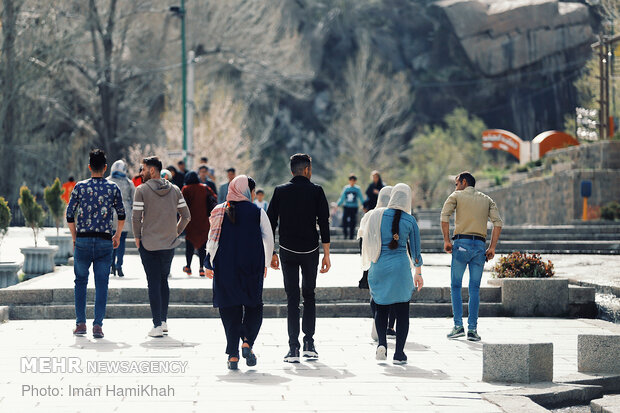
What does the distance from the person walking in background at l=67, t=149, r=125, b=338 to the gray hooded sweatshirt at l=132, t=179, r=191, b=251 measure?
0.27 meters

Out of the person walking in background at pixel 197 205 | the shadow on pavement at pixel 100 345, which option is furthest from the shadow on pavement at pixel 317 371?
the person walking in background at pixel 197 205

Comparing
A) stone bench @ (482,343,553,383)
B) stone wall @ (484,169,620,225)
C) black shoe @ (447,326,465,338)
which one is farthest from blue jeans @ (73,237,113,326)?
stone wall @ (484,169,620,225)

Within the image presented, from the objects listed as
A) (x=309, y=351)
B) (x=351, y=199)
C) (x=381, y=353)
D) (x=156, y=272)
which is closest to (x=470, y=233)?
(x=381, y=353)

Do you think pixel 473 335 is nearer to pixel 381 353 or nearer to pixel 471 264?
pixel 471 264

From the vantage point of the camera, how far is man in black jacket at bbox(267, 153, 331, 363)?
29.7ft

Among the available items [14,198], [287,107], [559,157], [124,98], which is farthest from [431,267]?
[287,107]

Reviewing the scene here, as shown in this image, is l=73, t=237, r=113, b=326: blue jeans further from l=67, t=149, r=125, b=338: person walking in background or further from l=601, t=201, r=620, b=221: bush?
l=601, t=201, r=620, b=221: bush

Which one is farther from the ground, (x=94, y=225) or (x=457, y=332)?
(x=94, y=225)

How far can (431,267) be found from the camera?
62.7 feet

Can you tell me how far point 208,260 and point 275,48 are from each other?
123ft

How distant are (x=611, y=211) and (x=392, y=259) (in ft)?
77.0

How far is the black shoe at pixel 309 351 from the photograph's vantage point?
29.6ft

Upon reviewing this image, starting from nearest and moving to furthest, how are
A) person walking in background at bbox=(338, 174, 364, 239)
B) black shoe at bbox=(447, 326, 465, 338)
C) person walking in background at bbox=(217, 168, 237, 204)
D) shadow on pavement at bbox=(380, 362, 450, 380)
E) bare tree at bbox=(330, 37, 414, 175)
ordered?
shadow on pavement at bbox=(380, 362, 450, 380) < black shoe at bbox=(447, 326, 465, 338) < person walking in background at bbox=(217, 168, 237, 204) < person walking in background at bbox=(338, 174, 364, 239) < bare tree at bbox=(330, 37, 414, 175)

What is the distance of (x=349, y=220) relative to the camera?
24.0 m
